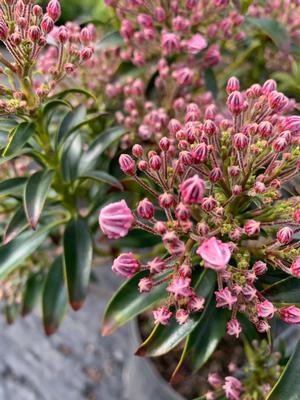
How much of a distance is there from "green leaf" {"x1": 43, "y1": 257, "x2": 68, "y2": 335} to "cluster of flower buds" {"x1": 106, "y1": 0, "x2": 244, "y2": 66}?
445 mm

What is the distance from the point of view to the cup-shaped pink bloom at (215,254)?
1.67 feet

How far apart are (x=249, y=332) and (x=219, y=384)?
100 mm

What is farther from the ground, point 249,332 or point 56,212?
point 56,212

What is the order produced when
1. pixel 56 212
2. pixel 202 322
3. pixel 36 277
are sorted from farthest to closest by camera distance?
pixel 36 277 < pixel 56 212 < pixel 202 322

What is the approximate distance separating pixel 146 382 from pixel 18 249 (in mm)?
512

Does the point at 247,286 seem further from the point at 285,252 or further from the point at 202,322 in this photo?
the point at 202,322

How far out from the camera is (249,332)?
80cm

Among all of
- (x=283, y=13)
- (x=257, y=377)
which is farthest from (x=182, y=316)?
(x=283, y=13)

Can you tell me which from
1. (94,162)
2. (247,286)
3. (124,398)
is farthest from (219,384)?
(124,398)

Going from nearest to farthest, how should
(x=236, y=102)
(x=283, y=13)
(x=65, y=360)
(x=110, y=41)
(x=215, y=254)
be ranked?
(x=215, y=254), (x=236, y=102), (x=110, y=41), (x=283, y=13), (x=65, y=360)

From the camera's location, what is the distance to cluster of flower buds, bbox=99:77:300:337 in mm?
558

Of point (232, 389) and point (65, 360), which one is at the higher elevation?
point (232, 389)

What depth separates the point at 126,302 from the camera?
0.74 metres

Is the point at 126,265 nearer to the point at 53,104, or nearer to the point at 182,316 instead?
the point at 182,316
